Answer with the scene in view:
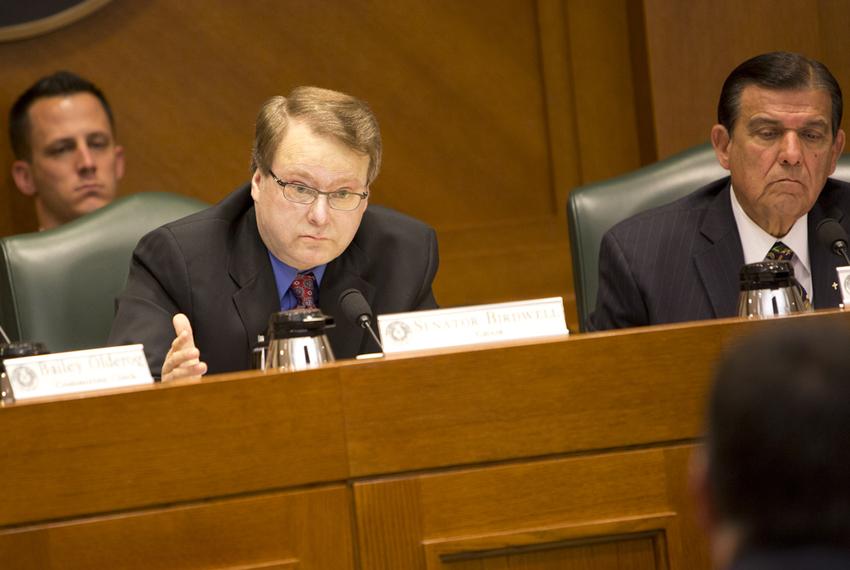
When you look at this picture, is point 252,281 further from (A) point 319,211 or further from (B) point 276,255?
(A) point 319,211

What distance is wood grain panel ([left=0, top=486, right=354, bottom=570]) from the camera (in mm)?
1704

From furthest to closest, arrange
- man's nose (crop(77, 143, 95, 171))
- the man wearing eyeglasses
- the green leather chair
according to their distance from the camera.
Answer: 1. man's nose (crop(77, 143, 95, 171))
2. the green leather chair
3. the man wearing eyeglasses

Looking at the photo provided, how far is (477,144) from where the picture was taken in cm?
394

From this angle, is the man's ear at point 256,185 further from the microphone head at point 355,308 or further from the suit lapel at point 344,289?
the microphone head at point 355,308

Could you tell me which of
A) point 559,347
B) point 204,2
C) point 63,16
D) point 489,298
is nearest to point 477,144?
point 489,298

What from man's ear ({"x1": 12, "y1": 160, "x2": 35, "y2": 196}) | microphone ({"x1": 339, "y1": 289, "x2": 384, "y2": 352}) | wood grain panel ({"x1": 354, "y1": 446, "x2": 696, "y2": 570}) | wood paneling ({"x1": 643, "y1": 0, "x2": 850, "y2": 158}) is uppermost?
wood paneling ({"x1": 643, "y1": 0, "x2": 850, "y2": 158})

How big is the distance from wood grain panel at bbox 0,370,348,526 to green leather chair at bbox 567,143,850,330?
52.4 inches

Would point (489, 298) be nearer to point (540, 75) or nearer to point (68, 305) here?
point (540, 75)

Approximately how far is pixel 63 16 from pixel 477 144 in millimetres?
1248

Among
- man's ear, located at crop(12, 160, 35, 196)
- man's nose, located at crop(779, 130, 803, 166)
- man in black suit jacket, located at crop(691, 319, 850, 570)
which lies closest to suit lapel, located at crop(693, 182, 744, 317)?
man's nose, located at crop(779, 130, 803, 166)

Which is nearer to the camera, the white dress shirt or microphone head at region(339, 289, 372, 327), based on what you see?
microphone head at region(339, 289, 372, 327)

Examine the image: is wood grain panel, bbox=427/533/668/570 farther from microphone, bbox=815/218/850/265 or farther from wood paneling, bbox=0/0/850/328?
wood paneling, bbox=0/0/850/328

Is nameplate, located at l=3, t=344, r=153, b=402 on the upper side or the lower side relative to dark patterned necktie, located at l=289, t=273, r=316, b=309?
lower

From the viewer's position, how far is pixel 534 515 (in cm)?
178
